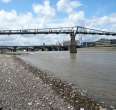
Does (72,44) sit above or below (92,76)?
below

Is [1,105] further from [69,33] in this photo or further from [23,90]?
[69,33]

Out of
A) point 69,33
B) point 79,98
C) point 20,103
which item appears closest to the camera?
point 20,103

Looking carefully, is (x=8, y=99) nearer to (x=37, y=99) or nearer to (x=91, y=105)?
(x=37, y=99)

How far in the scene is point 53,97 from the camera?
701 inches

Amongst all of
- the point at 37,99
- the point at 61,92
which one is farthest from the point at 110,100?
the point at 37,99

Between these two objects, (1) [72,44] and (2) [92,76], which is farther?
(1) [72,44]

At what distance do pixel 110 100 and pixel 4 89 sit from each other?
6.81 meters

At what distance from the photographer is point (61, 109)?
14750 mm

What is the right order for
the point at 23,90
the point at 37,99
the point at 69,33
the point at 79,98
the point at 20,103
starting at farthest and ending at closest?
the point at 69,33
the point at 23,90
the point at 79,98
the point at 37,99
the point at 20,103

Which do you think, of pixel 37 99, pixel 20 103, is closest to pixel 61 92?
pixel 37 99

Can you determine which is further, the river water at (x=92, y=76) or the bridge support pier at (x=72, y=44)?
the bridge support pier at (x=72, y=44)

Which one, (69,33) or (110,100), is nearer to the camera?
(110,100)

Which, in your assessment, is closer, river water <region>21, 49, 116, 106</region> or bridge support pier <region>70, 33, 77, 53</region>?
river water <region>21, 49, 116, 106</region>

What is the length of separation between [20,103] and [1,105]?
1030 mm
